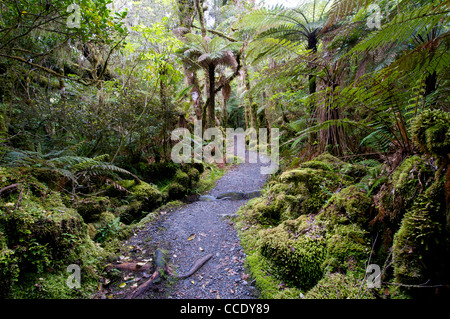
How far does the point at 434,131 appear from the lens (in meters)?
1.22

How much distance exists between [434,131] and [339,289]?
123 cm

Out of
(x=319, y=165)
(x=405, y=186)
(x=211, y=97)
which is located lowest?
(x=405, y=186)

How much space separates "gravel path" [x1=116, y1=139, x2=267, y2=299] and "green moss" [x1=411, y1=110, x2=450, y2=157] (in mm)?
1826

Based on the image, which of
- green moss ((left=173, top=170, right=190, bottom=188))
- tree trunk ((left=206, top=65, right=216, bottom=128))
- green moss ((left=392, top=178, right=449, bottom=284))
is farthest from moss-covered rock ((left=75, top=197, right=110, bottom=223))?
tree trunk ((left=206, top=65, right=216, bottom=128))

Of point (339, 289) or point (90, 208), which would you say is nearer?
point (339, 289)

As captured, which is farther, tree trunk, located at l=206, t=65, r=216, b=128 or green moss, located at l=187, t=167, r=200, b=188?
tree trunk, located at l=206, t=65, r=216, b=128

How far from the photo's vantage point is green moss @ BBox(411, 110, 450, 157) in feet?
3.90

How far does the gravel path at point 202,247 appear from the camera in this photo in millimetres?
2033

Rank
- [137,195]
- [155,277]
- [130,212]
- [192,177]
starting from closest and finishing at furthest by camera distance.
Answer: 1. [155,277]
2. [130,212]
3. [137,195]
4. [192,177]

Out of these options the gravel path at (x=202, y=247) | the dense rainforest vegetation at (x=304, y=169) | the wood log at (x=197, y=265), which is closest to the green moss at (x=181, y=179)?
the dense rainforest vegetation at (x=304, y=169)

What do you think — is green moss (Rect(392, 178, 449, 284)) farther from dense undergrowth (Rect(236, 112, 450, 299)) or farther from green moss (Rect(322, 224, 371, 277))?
green moss (Rect(322, 224, 371, 277))

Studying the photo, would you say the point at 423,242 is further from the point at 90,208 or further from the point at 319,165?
the point at 90,208

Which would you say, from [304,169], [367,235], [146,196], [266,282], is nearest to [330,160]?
[304,169]
